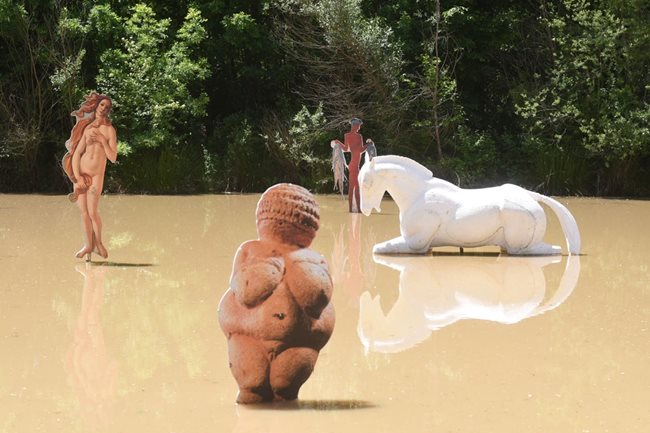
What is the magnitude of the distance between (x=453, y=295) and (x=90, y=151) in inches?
169

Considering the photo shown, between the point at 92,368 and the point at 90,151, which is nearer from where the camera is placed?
the point at 92,368

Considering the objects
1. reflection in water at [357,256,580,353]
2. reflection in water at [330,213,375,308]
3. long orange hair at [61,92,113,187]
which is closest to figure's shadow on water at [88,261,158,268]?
long orange hair at [61,92,113,187]

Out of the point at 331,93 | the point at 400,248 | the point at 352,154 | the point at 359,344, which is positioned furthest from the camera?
the point at 331,93

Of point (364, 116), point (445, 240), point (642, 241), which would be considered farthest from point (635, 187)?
point (445, 240)

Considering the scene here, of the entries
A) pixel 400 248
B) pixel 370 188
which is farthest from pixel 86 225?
pixel 400 248

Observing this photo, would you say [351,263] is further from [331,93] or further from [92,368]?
[331,93]

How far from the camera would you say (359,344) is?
7988mm

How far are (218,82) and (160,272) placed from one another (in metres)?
15.8

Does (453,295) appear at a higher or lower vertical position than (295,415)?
lower

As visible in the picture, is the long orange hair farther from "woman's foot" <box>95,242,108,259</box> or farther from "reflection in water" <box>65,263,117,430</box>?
"reflection in water" <box>65,263,117,430</box>

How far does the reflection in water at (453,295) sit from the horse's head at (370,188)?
2.77ft

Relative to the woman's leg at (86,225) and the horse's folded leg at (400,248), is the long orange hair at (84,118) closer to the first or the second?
the woman's leg at (86,225)

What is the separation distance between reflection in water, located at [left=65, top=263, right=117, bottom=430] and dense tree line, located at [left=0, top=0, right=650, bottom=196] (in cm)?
1489

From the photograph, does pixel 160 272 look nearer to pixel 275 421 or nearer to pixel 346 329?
pixel 346 329
